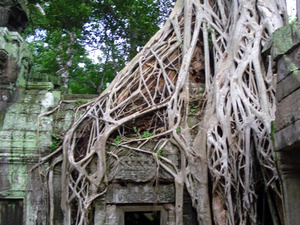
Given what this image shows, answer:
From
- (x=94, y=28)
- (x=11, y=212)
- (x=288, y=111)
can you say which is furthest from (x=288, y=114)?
(x=94, y=28)

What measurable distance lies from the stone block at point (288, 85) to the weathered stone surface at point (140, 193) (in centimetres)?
225

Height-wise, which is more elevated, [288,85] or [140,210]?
[288,85]

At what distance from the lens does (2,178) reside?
4828mm

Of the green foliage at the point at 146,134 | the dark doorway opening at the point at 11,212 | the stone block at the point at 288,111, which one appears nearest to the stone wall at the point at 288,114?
the stone block at the point at 288,111

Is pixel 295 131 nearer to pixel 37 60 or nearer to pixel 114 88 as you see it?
pixel 114 88

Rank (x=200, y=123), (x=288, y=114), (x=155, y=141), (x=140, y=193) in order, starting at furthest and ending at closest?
1. (x=200, y=123)
2. (x=155, y=141)
3. (x=140, y=193)
4. (x=288, y=114)

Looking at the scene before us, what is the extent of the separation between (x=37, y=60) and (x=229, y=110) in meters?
7.06

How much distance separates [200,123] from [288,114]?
232 centimetres

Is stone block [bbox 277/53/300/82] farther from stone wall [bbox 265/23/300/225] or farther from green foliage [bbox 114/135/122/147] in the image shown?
green foliage [bbox 114/135/122/147]

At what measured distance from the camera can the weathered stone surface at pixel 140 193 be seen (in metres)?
4.69

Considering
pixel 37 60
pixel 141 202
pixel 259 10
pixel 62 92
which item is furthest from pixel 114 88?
pixel 37 60

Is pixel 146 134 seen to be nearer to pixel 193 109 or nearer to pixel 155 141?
pixel 155 141

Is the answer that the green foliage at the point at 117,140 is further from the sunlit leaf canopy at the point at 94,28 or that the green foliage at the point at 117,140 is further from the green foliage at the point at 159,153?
the sunlit leaf canopy at the point at 94,28

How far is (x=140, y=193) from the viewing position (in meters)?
4.71
